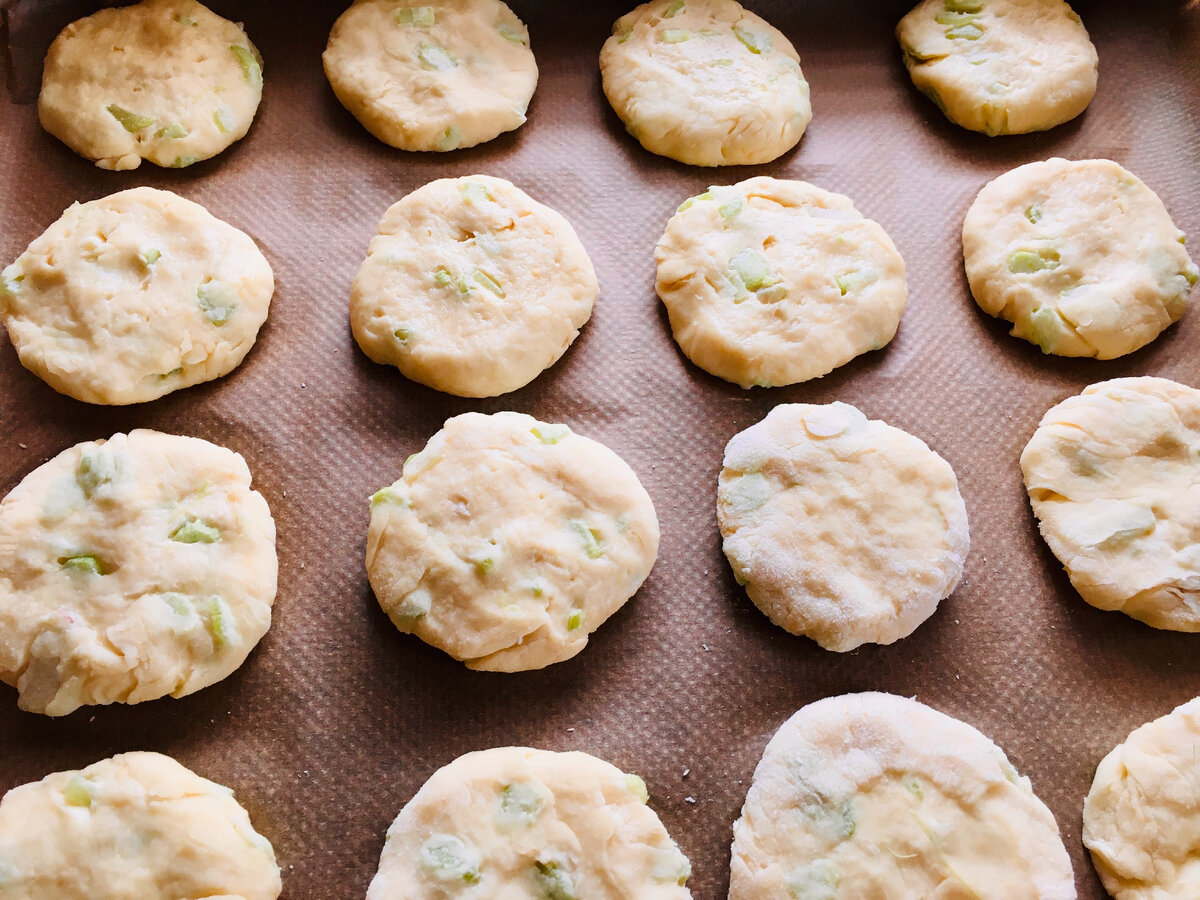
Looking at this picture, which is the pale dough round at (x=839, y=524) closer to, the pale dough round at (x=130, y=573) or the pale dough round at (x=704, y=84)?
the pale dough round at (x=704, y=84)

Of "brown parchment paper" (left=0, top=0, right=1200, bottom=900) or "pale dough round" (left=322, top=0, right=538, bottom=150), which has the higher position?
"pale dough round" (left=322, top=0, right=538, bottom=150)

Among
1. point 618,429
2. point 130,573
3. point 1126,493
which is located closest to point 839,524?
point 618,429

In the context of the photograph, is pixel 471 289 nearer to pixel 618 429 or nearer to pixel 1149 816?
pixel 618 429

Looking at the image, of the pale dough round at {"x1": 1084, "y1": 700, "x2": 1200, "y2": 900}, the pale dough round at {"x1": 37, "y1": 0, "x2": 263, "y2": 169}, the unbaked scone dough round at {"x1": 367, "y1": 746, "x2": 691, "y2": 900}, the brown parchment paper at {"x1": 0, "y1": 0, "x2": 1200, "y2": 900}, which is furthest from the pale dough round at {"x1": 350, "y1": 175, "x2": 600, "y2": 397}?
the pale dough round at {"x1": 1084, "y1": 700, "x2": 1200, "y2": 900}

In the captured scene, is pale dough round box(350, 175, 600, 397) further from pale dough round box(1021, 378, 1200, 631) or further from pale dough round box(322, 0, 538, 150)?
pale dough round box(1021, 378, 1200, 631)

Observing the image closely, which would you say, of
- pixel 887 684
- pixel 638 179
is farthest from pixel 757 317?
pixel 887 684

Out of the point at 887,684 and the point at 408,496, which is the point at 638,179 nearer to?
the point at 408,496

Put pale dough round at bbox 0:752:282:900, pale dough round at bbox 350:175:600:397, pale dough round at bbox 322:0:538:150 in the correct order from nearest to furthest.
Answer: pale dough round at bbox 0:752:282:900 < pale dough round at bbox 350:175:600:397 < pale dough round at bbox 322:0:538:150
